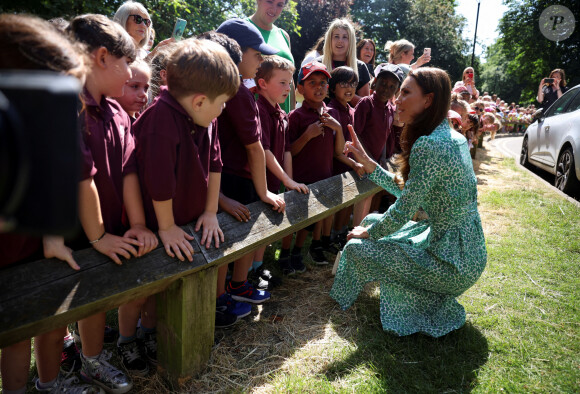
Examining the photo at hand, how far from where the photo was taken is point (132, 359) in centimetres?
224

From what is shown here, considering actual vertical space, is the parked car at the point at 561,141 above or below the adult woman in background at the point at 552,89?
below

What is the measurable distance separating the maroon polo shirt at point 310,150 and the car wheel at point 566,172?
546 centimetres

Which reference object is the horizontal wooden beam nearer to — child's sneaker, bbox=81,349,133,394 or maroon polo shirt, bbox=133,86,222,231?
maroon polo shirt, bbox=133,86,222,231

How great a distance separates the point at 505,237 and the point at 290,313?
3.20m

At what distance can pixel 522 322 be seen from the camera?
9.54 ft

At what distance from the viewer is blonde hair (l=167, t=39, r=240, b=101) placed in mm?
Result: 1806

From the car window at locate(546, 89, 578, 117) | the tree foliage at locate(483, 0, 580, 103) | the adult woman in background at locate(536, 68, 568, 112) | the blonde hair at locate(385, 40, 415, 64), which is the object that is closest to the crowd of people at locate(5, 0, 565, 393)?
the blonde hair at locate(385, 40, 415, 64)

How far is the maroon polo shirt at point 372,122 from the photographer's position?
413 centimetres

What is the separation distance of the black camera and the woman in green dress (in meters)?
2.35

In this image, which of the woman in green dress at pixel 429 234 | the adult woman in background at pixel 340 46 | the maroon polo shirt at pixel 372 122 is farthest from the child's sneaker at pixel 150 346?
the adult woman in background at pixel 340 46

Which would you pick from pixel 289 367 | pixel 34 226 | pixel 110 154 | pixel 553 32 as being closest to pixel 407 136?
pixel 289 367

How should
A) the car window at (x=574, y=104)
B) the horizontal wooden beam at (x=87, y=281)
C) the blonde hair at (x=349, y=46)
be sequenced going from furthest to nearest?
the car window at (x=574, y=104)
the blonde hair at (x=349, y=46)
the horizontal wooden beam at (x=87, y=281)

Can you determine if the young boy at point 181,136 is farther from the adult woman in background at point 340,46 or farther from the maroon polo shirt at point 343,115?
the adult woman in background at point 340,46

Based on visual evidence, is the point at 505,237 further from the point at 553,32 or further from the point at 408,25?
the point at 408,25
